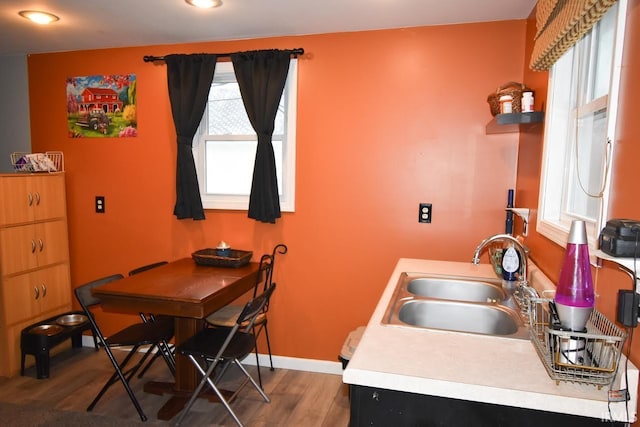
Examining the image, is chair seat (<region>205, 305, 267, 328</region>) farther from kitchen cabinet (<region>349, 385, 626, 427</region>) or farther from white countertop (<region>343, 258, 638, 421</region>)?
kitchen cabinet (<region>349, 385, 626, 427</region>)

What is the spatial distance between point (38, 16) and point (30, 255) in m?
1.57

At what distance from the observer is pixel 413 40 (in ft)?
8.42

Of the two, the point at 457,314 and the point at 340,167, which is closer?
the point at 457,314

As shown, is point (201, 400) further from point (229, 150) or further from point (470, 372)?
point (470, 372)

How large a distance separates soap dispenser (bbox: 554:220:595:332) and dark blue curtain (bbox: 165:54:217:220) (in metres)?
2.37

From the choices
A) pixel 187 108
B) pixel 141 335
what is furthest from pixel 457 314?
pixel 187 108

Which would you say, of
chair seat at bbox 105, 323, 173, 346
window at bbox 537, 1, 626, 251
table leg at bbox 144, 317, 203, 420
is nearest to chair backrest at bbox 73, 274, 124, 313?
chair seat at bbox 105, 323, 173, 346

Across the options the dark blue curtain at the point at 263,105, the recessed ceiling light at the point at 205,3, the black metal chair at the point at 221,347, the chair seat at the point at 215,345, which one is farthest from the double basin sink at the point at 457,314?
the recessed ceiling light at the point at 205,3

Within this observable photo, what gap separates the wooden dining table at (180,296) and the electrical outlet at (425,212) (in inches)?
44.6

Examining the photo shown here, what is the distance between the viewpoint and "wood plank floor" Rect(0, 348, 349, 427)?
2332 mm

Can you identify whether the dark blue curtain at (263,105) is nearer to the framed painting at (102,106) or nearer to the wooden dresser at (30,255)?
the framed painting at (102,106)

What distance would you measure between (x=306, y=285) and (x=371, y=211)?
2.27ft

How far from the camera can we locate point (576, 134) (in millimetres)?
1696

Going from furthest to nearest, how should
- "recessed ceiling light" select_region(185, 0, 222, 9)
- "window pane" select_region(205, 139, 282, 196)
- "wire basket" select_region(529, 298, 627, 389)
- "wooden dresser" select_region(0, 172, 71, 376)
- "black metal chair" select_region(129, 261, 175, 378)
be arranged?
"window pane" select_region(205, 139, 282, 196) < "wooden dresser" select_region(0, 172, 71, 376) < "black metal chair" select_region(129, 261, 175, 378) < "recessed ceiling light" select_region(185, 0, 222, 9) < "wire basket" select_region(529, 298, 627, 389)
